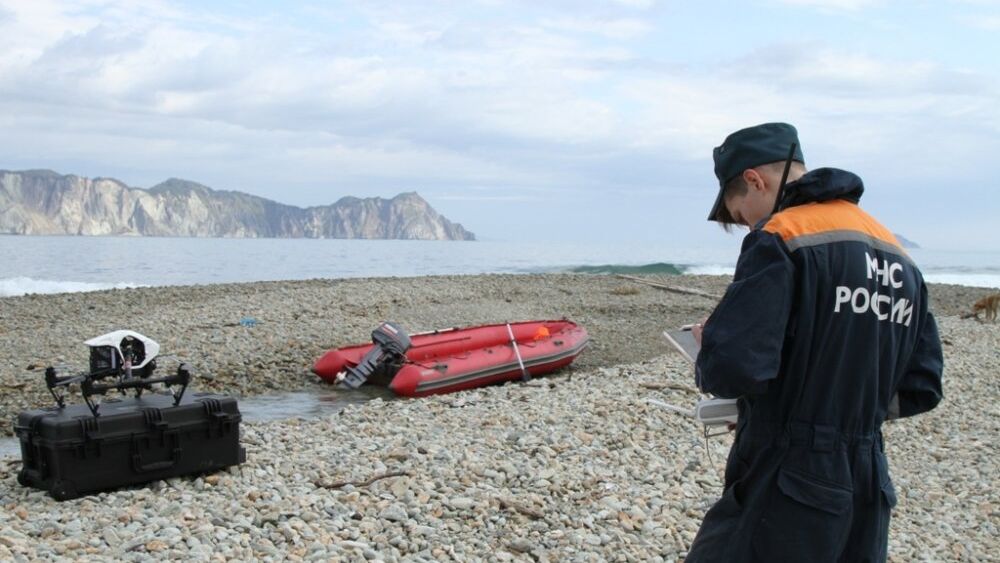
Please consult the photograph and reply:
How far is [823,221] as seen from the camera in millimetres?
2018

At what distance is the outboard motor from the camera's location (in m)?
10.3

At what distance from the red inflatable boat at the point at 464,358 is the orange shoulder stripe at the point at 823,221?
8072mm

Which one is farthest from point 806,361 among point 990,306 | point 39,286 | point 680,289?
point 39,286

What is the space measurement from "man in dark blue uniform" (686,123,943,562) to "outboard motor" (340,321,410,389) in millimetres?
8406

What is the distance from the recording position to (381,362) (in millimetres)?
10414

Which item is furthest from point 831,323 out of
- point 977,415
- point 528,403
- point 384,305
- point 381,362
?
point 384,305

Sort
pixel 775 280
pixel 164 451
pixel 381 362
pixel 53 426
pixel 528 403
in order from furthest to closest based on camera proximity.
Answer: pixel 381 362 → pixel 528 403 → pixel 164 451 → pixel 53 426 → pixel 775 280

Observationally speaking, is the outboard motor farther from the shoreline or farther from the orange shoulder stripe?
the orange shoulder stripe

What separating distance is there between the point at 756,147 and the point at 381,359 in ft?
28.1

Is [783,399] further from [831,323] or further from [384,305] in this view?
[384,305]

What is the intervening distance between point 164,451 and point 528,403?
3372 millimetres

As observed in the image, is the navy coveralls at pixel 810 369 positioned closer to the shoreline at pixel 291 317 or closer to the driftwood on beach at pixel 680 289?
the shoreline at pixel 291 317

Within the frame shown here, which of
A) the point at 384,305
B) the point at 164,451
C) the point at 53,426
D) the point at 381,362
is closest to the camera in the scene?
the point at 53,426

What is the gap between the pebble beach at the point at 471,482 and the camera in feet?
14.2
